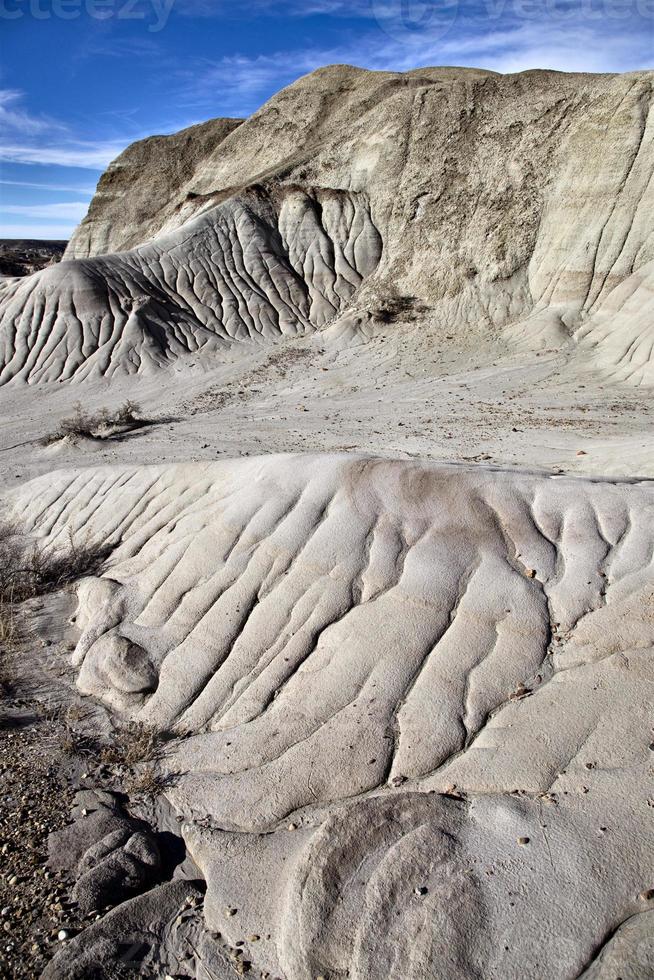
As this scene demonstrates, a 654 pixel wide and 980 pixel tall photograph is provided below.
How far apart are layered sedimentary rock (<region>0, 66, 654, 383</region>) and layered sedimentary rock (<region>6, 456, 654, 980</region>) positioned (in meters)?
10.2

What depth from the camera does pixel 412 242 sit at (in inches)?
811

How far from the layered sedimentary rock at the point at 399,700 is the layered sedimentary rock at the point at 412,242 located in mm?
10232

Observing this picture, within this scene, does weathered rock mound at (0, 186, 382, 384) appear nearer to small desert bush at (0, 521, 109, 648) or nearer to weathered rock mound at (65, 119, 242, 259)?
weathered rock mound at (65, 119, 242, 259)

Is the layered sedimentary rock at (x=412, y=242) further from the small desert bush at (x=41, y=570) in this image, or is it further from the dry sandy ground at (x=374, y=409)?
the small desert bush at (x=41, y=570)

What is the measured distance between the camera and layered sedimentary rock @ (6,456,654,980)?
3518 millimetres

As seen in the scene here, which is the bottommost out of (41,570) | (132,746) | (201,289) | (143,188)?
(132,746)

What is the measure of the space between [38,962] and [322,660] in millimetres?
2574

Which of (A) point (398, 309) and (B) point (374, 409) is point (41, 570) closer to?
(B) point (374, 409)

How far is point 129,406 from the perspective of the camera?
14125 mm

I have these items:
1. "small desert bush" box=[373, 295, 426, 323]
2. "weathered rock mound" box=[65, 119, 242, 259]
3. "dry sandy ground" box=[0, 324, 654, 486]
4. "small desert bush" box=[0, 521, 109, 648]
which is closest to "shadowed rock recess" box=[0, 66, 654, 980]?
"small desert bush" box=[0, 521, 109, 648]

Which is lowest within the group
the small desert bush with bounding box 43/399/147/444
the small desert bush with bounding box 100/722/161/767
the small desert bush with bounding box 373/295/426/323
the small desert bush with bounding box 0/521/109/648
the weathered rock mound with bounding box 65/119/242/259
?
the small desert bush with bounding box 100/722/161/767

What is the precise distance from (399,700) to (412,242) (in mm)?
18083

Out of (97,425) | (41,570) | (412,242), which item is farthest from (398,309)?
(41,570)

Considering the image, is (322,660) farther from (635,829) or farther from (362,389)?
(362,389)
